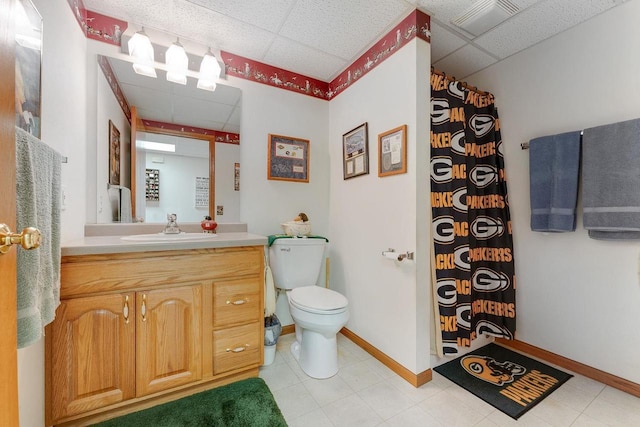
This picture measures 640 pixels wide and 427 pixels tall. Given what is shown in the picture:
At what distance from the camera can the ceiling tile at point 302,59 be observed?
1914 mm

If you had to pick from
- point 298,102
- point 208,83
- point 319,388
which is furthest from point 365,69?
point 319,388

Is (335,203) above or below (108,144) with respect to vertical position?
below

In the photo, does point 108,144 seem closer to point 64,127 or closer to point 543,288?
point 64,127

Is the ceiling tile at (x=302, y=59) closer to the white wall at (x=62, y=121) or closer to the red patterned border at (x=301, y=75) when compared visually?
the red patterned border at (x=301, y=75)

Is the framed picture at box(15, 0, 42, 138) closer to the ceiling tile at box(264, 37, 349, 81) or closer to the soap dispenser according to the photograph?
the soap dispenser

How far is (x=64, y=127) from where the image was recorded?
4.20 feet

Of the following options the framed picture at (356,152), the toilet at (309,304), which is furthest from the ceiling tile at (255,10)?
the toilet at (309,304)

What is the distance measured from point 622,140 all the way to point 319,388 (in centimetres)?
229

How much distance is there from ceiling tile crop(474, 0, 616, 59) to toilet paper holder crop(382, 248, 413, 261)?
1627 mm

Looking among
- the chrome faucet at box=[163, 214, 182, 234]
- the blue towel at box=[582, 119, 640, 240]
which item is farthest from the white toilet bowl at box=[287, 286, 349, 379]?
the blue towel at box=[582, 119, 640, 240]

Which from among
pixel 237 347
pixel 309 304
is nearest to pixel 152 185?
pixel 237 347

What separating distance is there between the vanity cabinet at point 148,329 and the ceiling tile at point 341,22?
150 centimetres

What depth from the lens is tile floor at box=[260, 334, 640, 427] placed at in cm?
129

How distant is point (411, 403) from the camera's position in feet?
4.66
